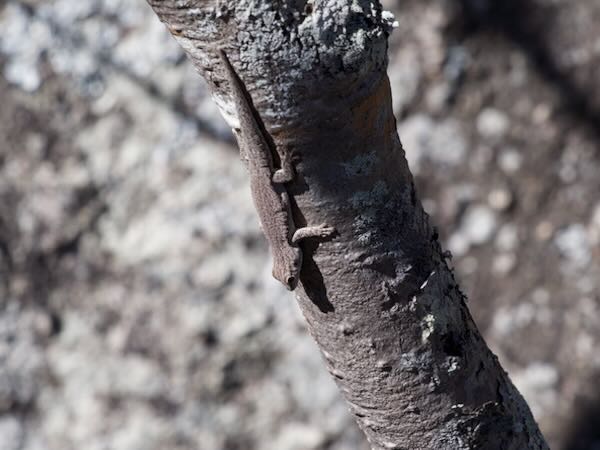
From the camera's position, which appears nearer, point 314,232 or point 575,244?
point 314,232

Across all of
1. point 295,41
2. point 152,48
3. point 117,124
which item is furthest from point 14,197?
point 295,41

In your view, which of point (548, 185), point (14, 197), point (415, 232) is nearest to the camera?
point (415, 232)

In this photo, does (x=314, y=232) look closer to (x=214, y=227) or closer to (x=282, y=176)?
(x=282, y=176)

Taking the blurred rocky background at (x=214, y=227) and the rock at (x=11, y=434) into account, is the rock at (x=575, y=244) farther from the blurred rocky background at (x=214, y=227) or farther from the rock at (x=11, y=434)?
the rock at (x=11, y=434)

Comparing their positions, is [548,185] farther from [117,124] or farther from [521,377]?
[117,124]

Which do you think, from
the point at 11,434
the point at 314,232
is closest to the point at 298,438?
the point at 11,434
